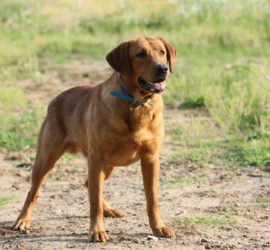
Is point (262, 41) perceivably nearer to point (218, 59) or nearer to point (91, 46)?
point (218, 59)

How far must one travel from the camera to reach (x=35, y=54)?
17.0m

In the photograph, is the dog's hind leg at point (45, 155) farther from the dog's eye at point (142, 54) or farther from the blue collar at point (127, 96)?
the dog's eye at point (142, 54)

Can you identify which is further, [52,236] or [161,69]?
[52,236]

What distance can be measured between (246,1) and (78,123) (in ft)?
52.6

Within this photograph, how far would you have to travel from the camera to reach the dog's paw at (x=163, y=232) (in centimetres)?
635

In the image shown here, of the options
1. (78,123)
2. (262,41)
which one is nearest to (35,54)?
(262,41)

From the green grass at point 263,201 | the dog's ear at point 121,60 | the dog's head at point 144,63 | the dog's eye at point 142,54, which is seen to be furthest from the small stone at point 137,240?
the green grass at point 263,201

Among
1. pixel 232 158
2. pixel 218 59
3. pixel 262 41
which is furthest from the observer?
pixel 262 41

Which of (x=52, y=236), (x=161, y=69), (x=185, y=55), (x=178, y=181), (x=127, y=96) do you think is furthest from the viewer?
(x=185, y=55)

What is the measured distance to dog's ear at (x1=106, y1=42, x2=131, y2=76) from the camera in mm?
6281

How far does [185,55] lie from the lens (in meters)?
16.7

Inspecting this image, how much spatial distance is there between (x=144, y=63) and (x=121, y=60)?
18cm

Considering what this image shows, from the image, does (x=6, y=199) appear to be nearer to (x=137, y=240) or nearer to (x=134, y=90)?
(x=137, y=240)

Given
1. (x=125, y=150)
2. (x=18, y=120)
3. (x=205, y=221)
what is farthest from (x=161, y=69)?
(x=18, y=120)
